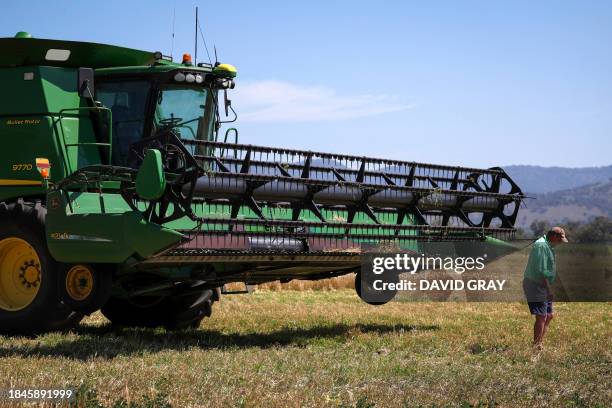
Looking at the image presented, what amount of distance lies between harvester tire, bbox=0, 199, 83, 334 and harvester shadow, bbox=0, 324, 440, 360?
12.5 inches

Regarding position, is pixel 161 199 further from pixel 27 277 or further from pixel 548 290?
pixel 548 290

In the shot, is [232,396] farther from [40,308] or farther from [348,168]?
[348,168]

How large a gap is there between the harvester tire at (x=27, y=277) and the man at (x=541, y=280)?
4439 mm

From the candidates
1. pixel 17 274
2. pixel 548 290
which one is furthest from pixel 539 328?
pixel 17 274

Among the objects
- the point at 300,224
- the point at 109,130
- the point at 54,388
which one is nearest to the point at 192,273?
the point at 300,224

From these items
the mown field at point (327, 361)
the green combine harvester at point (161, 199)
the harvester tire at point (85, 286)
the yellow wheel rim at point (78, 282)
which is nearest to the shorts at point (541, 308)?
the mown field at point (327, 361)

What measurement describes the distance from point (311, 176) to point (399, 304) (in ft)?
16.6

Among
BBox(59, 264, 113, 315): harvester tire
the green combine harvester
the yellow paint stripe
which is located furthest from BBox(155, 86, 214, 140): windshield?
BBox(59, 264, 113, 315): harvester tire

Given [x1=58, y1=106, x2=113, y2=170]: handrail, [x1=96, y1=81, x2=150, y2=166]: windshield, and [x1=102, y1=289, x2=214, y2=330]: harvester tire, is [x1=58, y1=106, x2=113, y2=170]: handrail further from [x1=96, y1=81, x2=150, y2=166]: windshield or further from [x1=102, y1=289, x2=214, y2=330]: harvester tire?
[x1=102, y1=289, x2=214, y2=330]: harvester tire

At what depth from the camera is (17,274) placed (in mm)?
8836

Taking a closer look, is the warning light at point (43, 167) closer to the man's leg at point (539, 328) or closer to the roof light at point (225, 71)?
the roof light at point (225, 71)

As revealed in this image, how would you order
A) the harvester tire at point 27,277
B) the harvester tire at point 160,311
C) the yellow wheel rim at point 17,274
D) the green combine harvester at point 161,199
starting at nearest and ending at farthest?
the green combine harvester at point 161,199
the harvester tire at point 27,277
the yellow wheel rim at point 17,274
the harvester tire at point 160,311

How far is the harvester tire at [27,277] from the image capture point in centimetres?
840

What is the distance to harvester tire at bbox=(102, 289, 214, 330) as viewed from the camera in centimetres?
1031
